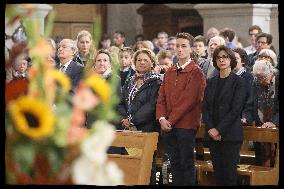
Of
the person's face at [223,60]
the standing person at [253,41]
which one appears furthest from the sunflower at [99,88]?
the standing person at [253,41]

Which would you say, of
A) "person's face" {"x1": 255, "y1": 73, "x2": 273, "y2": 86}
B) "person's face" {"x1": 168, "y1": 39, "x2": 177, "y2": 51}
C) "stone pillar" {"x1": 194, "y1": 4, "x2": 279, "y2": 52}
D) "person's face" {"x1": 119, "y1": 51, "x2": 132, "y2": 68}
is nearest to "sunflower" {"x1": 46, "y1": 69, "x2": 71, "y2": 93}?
"person's face" {"x1": 255, "y1": 73, "x2": 273, "y2": 86}

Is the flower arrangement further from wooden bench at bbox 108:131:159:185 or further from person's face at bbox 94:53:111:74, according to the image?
person's face at bbox 94:53:111:74

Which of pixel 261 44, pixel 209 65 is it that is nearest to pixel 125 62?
pixel 209 65

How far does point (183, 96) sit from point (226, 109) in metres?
0.33

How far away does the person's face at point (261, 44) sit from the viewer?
7541 millimetres

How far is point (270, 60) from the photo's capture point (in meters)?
6.51

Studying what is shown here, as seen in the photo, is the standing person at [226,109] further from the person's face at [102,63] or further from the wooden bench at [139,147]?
the wooden bench at [139,147]

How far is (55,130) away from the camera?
2.18 meters

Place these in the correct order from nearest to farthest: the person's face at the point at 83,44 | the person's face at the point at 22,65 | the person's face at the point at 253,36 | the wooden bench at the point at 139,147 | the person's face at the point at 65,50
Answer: the person's face at the point at 22,65 < the wooden bench at the point at 139,147 < the person's face at the point at 65,50 < the person's face at the point at 83,44 < the person's face at the point at 253,36

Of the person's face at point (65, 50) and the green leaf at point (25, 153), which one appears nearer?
the green leaf at point (25, 153)

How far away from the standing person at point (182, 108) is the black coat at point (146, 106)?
6.1 inches
